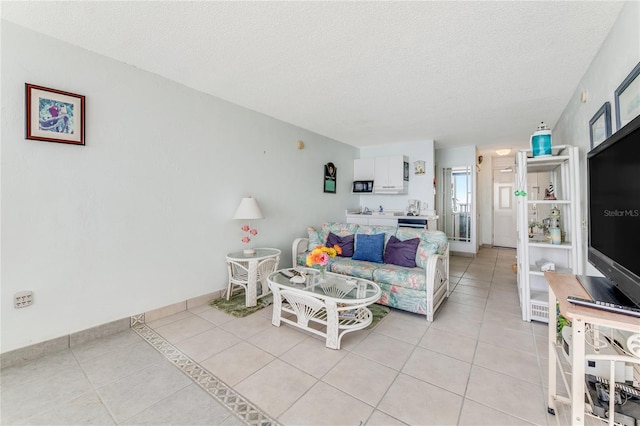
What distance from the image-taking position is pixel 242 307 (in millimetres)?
2953

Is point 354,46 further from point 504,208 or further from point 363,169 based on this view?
point 504,208

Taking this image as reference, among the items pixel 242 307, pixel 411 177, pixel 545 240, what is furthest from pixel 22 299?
pixel 411 177

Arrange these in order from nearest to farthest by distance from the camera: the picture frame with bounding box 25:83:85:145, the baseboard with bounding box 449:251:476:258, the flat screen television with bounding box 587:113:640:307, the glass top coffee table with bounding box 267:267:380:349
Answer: the flat screen television with bounding box 587:113:640:307
the picture frame with bounding box 25:83:85:145
the glass top coffee table with bounding box 267:267:380:349
the baseboard with bounding box 449:251:476:258

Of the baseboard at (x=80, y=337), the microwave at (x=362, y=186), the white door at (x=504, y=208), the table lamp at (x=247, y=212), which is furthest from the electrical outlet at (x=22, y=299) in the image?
the white door at (x=504, y=208)

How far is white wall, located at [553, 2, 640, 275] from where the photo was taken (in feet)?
5.07

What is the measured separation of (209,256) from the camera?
3.08m

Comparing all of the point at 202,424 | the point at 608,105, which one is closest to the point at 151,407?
the point at 202,424

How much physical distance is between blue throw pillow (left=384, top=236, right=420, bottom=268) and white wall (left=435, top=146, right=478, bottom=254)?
319 centimetres

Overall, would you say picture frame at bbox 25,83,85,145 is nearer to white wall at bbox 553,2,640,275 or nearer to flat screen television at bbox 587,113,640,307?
flat screen television at bbox 587,113,640,307

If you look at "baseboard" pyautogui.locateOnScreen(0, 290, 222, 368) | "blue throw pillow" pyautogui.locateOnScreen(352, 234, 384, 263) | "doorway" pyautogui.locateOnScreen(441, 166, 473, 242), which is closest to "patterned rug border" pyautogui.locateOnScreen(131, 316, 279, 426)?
"baseboard" pyautogui.locateOnScreen(0, 290, 222, 368)

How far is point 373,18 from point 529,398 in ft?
8.57

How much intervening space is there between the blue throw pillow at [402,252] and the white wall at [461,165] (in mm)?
3188

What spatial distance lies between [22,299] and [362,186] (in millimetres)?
4930

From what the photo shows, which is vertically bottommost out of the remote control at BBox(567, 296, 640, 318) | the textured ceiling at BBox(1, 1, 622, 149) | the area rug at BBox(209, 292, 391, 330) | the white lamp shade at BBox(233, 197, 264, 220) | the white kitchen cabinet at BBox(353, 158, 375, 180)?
the area rug at BBox(209, 292, 391, 330)
